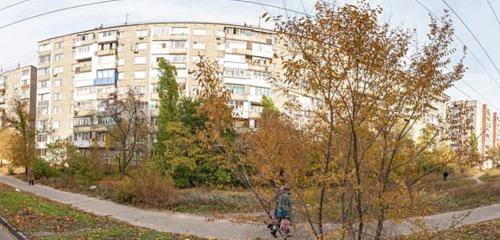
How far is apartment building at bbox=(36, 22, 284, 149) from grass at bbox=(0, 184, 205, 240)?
4226 centimetres

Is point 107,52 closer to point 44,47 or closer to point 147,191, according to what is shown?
point 44,47

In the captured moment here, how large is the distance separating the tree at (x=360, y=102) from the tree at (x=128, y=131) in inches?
1397

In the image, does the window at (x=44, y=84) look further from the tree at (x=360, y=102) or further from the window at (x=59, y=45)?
the tree at (x=360, y=102)

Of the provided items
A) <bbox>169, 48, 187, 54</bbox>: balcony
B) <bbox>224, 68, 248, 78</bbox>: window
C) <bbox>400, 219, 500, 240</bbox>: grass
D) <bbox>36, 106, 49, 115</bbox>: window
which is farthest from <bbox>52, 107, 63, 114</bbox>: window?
<bbox>400, 219, 500, 240</bbox>: grass

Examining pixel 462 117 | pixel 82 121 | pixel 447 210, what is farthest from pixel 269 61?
pixel 82 121

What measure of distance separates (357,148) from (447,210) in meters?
14.8

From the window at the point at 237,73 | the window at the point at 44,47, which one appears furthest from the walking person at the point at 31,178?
the window at the point at 44,47

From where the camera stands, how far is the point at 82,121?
69375mm

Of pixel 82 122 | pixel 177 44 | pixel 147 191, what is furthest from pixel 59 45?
pixel 147 191

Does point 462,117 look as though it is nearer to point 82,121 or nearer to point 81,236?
point 81,236

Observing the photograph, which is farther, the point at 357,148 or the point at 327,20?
the point at 357,148

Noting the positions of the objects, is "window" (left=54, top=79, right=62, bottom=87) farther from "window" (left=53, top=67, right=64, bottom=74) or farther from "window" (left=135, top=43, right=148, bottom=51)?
"window" (left=135, top=43, right=148, bottom=51)

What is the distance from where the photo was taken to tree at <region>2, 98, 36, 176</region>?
4119 cm

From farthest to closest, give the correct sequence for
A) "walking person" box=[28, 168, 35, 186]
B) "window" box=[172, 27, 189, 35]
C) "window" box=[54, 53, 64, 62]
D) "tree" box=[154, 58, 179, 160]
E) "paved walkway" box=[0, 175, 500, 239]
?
"window" box=[54, 53, 64, 62] < "window" box=[172, 27, 189, 35] < "walking person" box=[28, 168, 35, 186] < "tree" box=[154, 58, 179, 160] < "paved walkway" box=[0, 175, 500, 239]
